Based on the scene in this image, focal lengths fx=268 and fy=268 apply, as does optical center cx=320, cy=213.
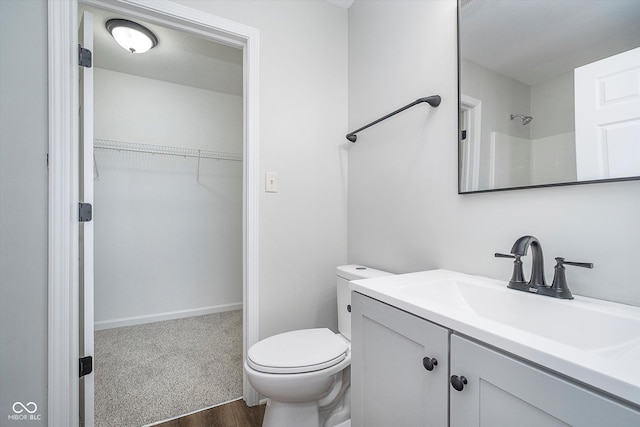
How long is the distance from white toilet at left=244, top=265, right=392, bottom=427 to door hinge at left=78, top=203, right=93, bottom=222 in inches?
37.7

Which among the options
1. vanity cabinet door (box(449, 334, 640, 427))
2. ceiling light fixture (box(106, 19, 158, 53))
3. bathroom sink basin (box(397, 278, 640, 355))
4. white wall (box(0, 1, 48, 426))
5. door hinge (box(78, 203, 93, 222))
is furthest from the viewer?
ceiling light fixture (box(106, 19, 158, 53))

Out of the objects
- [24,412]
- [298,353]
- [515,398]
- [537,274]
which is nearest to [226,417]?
[298,353]

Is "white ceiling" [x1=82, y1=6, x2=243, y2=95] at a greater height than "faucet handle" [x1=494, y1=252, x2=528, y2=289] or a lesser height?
greater

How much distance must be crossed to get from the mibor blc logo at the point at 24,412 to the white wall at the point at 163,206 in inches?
60.7

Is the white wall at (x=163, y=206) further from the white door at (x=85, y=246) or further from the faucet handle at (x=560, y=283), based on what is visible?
the faucet handle at (x=560, y=283)

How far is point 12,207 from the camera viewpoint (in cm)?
107

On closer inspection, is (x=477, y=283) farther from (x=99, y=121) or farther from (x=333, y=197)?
(x=99, y=121)

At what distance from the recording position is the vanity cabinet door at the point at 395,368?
0.63 m

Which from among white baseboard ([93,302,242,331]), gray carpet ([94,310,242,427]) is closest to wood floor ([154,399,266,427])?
gray carpet ([94,310,242,427])

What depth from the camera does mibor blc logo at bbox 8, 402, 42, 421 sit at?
106 centimetres

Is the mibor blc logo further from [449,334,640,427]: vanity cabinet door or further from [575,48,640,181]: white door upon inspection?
[575,48,640,181]: white door

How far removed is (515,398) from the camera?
1.61ft

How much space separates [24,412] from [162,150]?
2.17m

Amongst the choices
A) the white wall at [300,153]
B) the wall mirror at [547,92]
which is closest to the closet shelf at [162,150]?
the white wall at [300,153]
